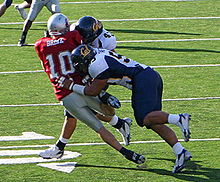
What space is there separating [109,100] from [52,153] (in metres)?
0.84

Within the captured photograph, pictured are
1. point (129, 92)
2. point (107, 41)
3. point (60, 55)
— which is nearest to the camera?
point (60, 55)

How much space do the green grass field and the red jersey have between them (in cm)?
85

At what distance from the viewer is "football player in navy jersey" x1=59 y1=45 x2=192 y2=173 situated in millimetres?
5578

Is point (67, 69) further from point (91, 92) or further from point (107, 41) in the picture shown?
point (107, 41)

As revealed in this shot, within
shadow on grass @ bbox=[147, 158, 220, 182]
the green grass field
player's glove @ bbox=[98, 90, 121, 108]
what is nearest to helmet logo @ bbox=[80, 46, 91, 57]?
player's glove @ bbox=[98, 90, 121, 108]

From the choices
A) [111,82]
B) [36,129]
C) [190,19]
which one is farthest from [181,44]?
[111,82]

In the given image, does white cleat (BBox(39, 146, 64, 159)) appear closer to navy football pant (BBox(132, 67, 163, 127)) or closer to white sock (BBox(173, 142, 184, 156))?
→ navy football pant (BBox(132, 67, 163, 127))

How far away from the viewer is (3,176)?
18.5 feet

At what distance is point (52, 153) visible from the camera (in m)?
6.04

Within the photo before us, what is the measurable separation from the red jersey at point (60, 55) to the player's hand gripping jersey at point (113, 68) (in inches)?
10.2

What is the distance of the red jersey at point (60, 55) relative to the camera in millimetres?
5746

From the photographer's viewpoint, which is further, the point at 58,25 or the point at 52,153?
the point at 52,153

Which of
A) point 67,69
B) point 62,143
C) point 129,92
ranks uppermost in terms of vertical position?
point 67,69

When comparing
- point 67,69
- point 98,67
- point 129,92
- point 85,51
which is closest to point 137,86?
point 98,67
